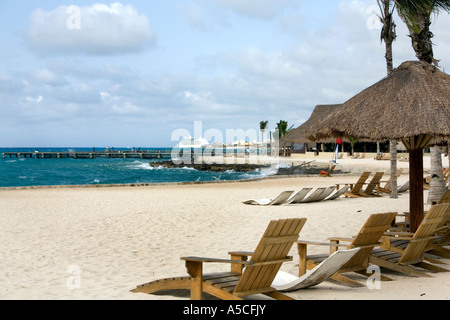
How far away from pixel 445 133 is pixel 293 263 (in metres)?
2.53

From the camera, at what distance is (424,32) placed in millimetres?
12000

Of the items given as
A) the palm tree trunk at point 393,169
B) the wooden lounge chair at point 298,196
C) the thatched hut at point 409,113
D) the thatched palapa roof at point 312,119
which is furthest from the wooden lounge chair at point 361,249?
the thatched palapa roof at point 312,119

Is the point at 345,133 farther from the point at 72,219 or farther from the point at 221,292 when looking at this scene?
the point at 72,219

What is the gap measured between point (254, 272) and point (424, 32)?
9561 millimetres

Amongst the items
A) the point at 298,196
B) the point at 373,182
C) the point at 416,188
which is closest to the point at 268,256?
the point at 416,188

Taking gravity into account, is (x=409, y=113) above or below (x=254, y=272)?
above

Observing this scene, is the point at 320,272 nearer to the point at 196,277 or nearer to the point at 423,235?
the point at 196,277

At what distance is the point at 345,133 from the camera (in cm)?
772

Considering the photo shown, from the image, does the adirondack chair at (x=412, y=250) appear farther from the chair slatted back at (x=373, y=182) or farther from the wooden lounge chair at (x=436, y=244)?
the chair slatted back at (x=373, y=182)

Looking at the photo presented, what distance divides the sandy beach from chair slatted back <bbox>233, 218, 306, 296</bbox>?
0.57 metres

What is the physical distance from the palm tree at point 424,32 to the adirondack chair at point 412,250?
6.79m

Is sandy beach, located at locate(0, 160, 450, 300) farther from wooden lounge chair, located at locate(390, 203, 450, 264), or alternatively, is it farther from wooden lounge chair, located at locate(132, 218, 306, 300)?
wooden lounge chair, located at locate(132, 218, 306, 300)

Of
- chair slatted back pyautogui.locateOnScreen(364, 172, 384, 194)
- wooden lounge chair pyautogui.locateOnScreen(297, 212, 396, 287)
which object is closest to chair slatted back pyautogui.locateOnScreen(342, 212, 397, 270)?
wooden lounge chair pyautogui.locateOnScreen(297, 212, 396, 287)

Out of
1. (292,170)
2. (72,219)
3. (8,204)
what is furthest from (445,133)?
(292,170)
